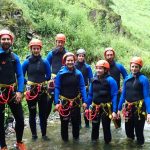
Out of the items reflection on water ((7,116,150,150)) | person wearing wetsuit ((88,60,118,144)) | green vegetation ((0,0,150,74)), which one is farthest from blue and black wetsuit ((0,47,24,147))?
green vegetation ((0,0,150,74))

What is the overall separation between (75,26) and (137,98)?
1251 centimetres

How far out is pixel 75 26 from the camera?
21.2 meters

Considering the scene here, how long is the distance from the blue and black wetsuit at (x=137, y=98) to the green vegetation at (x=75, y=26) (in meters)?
7.23

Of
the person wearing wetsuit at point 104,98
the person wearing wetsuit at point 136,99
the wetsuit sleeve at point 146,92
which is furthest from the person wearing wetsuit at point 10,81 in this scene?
the wetsuit sleeve at point 146,92

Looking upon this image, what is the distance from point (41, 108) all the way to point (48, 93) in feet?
2.35

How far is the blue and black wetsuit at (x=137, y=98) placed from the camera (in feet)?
29.4

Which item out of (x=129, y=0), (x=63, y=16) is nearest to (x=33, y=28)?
(x=63, y=16)

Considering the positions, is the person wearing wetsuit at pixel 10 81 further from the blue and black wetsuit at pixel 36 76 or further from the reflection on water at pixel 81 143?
the blue and black wetsuit at pixel 36 76

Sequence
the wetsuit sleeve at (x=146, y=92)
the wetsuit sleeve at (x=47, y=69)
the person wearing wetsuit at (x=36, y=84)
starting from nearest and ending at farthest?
the wetsuit sleeve at (x=146, y=92) → the person wearing wetsuit at (x=36, y=84) → the wetsuit sleeve at (x=47, y=69)

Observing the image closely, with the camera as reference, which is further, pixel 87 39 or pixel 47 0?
pixel 47 0

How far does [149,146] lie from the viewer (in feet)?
29.7

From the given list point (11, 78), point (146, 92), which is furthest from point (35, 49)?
point (146, 92)

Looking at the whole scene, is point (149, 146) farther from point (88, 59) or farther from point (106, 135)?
point (88, 59)

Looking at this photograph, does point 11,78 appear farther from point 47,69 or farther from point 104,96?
point 104,96
